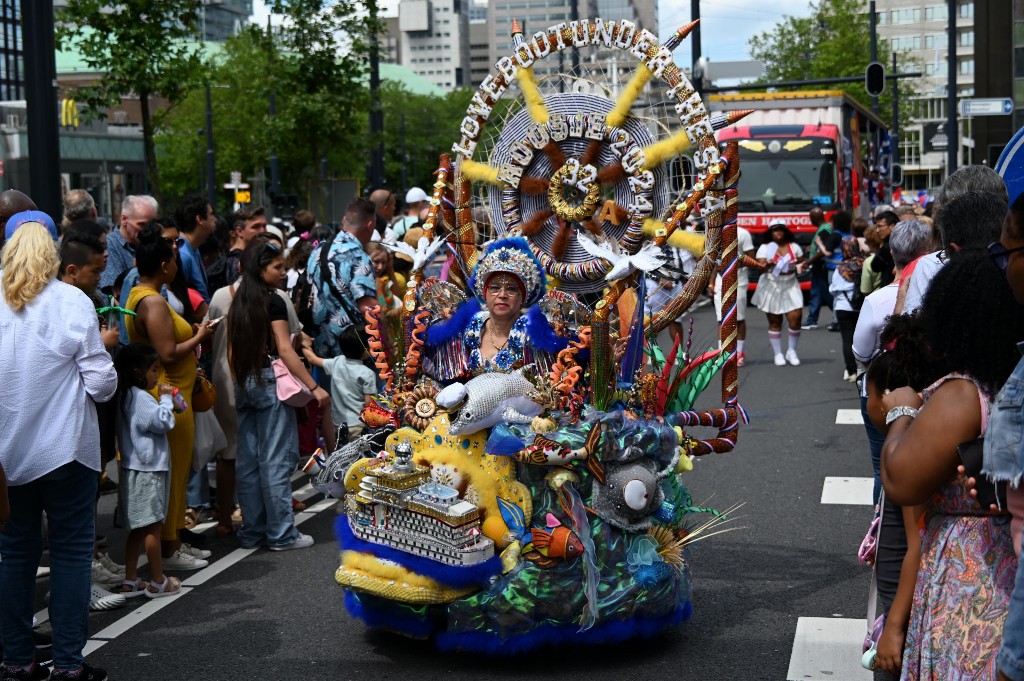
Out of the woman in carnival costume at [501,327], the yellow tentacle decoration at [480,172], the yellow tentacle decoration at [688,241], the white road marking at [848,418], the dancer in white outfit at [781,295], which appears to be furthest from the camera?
the dancer in white outfit at [781,295]

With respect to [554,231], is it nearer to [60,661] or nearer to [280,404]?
[280,404]

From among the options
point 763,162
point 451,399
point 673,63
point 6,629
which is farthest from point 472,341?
point 763,162

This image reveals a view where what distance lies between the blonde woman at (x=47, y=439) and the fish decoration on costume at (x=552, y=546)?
1857mm

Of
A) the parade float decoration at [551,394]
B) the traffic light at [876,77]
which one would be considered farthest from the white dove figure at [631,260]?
the traffic light at [876,77]

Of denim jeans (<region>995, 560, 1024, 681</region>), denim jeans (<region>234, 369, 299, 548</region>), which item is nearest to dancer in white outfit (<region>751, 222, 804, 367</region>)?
denim jeans (<region>234, 369, 299, 548</region>)

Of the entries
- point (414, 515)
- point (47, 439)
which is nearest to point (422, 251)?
point (414, 515)

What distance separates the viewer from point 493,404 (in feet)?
19.4

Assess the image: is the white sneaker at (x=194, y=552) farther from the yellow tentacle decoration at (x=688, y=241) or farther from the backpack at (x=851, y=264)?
the backpack at (x=851, y=264)

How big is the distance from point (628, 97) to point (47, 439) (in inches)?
142

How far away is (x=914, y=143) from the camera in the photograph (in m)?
120

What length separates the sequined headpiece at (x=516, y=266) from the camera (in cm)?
638

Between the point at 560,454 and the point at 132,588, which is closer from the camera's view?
the point at 560,454

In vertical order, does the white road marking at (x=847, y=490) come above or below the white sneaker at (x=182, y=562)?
below

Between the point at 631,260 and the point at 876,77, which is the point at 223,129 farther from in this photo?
the point at 631,260
